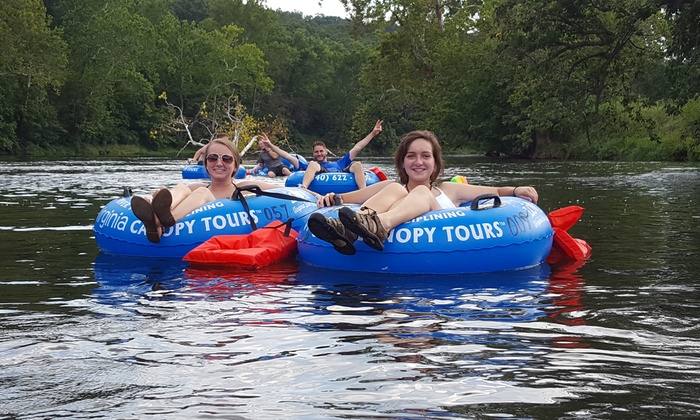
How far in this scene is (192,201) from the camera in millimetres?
7602

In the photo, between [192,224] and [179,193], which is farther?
[179,193]

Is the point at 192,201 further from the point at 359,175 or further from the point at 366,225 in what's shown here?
the point at 359,175

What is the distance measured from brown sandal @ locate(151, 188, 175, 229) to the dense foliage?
13.6m

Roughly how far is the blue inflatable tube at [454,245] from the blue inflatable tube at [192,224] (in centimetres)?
99

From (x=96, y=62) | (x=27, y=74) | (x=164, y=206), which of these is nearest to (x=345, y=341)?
(x=164, y=206)

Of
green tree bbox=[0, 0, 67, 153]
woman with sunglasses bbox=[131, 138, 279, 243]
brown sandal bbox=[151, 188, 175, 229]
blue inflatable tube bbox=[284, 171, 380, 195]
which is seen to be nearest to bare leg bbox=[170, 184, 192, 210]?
woman with sunglasses bbox=[131, 138, 279, 243]

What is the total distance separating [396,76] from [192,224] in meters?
39.1

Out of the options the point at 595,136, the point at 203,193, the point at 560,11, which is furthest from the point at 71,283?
the point at 595,136

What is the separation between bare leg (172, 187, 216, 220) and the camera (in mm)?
7473

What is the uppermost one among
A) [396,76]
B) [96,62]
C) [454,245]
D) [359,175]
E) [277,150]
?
[96,62]

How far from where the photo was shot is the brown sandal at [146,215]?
6.83 m

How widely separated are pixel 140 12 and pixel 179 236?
68.6m

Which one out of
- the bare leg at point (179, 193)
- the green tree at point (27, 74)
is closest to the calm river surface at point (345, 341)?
the bare leg at point (179, 193)

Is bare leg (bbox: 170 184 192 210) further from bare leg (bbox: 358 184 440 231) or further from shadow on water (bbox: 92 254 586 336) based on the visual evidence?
bare leg (bbox: 358 184 440 231)
